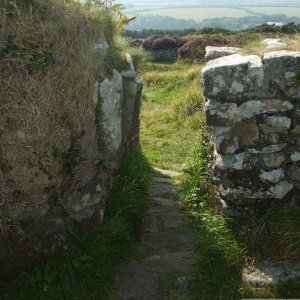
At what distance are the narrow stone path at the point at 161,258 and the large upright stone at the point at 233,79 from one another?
1.84 metres

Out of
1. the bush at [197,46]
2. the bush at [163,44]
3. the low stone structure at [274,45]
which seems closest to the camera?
the low stone structure at [274,45]

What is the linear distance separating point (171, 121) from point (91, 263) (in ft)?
24.1

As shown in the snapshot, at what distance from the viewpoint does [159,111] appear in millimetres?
12703

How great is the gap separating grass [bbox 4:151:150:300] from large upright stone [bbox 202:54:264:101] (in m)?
1.81

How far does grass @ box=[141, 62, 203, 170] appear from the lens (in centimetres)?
877

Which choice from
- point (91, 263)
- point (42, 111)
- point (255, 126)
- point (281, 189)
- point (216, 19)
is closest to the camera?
point (42, 111)

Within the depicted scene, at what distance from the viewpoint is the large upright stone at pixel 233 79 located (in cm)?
460

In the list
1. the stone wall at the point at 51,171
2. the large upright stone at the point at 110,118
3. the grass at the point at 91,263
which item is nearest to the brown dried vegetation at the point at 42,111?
the stone wall at the point at 51,171

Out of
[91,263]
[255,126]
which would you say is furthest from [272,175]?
[91,263]

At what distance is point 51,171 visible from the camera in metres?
4.50

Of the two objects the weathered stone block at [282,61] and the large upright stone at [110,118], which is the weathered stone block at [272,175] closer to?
the weathered stone block at [282,61]

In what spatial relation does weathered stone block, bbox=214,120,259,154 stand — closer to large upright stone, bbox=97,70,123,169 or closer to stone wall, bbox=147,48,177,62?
large upright stone, bbox=97,70,123,169

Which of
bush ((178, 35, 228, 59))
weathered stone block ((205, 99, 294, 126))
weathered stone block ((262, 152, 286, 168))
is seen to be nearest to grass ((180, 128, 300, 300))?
weathered stone block ((262, 152, 286, 168))

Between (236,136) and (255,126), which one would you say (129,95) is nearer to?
(236,136)
